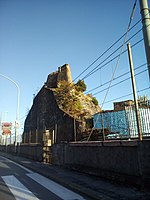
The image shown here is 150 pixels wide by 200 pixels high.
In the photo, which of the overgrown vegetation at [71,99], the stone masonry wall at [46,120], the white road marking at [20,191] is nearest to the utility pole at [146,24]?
the white road marking at [20,191]

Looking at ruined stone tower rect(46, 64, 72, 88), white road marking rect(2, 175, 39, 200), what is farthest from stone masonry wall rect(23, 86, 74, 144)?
white road marking rect(2, 175, 39, 200)

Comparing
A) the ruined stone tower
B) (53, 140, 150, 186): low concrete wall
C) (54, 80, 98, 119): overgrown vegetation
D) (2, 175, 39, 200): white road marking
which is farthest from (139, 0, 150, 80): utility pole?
the ruined stone tower

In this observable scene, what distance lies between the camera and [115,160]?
6801mm

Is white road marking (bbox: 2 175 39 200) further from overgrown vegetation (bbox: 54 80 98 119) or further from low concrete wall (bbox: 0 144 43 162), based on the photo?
overgrown vegetation (bbox: 54 80 98 119)

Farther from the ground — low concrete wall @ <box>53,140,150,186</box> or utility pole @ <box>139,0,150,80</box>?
utility pole @ <box>139,0,150,80</box>

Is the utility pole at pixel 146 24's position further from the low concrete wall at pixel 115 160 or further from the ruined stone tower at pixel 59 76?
the ruined stone tower at pixel 59 76

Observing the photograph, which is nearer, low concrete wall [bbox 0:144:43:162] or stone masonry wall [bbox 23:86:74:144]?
low concrete wall [bbox 0:144:43:162]

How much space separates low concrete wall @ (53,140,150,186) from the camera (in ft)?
18.3

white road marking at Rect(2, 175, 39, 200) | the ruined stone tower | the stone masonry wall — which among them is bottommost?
white road marking at Rect(2, 175, 39, 200)

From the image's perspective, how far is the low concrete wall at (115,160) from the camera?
5.59m

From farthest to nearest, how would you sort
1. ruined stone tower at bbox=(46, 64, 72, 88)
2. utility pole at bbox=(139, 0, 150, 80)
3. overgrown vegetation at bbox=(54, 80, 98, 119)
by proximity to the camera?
ruined stone tower at bbox=(46, 64, 72, 88) < overgrown vegetation at bbox=(54, 80, 98, 119) < utility pole at bbox=(139, 0, 150, 80)

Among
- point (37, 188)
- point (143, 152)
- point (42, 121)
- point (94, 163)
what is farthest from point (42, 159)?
point (42, 121)

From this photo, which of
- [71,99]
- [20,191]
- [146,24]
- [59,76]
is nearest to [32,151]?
[20,191]

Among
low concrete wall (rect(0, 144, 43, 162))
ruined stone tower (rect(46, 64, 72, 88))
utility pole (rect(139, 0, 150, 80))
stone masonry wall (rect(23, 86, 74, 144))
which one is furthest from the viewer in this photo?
ruined stone tower (rect(46, 64, 72, 88))
